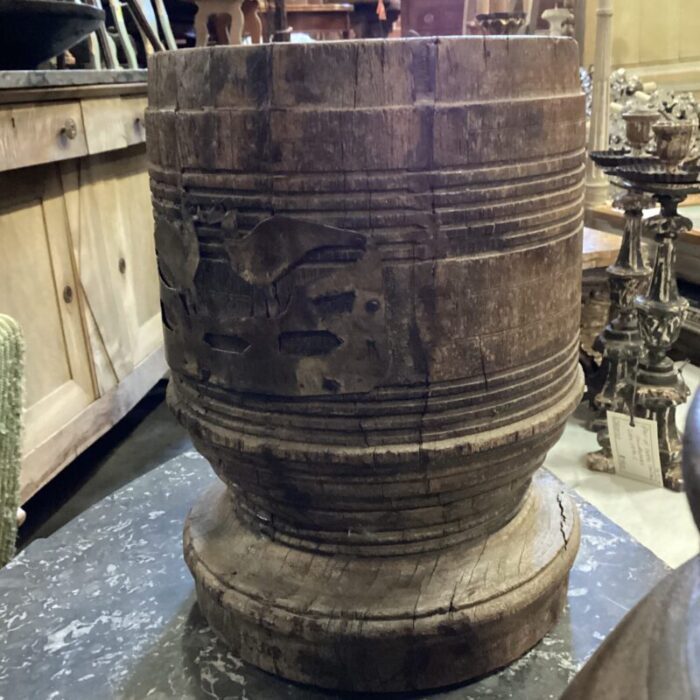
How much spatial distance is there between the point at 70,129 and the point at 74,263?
0.33 meters

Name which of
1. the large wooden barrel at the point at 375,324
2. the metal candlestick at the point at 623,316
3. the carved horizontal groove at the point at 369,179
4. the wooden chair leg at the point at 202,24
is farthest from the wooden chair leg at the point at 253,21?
the carved horizontal groove at the point at 369,179

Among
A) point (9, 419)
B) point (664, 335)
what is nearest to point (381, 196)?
point (9, 419)

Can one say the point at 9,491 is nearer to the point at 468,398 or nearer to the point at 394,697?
the point at 394,697

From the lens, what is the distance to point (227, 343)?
90 cm

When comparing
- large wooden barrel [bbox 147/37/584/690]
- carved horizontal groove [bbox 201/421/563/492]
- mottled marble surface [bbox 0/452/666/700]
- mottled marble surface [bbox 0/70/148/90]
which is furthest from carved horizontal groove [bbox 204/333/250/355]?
mottled marble surface [bbox 0/70/148/90]

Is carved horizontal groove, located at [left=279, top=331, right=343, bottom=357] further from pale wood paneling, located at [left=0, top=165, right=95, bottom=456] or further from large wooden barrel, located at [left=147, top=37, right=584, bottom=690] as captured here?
pale wood paneling, located at [left=0, top=165, right=95, bottom=456]

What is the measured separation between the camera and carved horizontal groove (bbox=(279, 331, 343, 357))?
841mm

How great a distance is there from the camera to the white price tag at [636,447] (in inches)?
76.2

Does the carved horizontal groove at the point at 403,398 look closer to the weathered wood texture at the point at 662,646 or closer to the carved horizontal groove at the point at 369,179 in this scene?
the carved horizontal groove at the point at 369,179

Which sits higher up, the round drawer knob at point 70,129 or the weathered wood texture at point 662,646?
the round drawer knob at point 70,129

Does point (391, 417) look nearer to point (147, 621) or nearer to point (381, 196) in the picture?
point (381, 196)

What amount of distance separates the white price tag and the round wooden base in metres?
0.99

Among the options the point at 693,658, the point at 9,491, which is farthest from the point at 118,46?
the point at 693,658

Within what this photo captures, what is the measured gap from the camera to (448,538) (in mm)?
979
